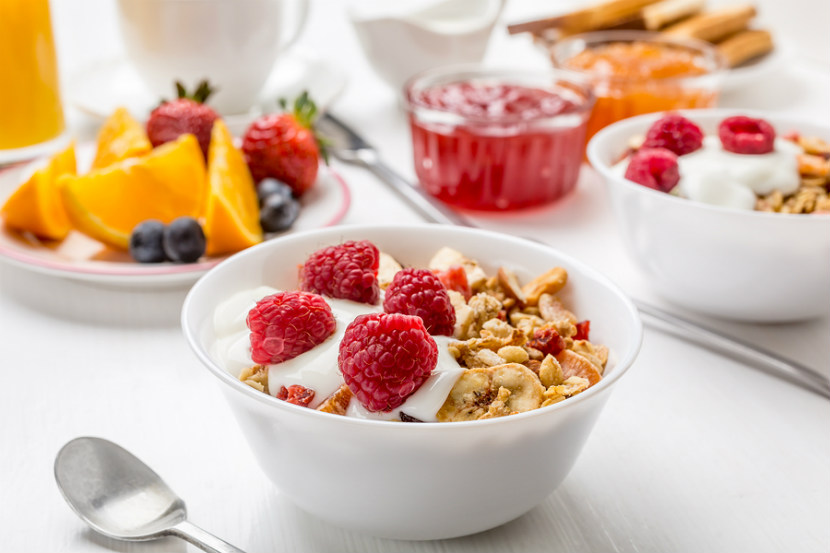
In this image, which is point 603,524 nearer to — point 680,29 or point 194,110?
point 194,110

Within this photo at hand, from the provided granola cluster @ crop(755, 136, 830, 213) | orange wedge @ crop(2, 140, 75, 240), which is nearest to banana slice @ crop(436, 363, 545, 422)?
granola cluster @ crop(755, 136, 830, 213)

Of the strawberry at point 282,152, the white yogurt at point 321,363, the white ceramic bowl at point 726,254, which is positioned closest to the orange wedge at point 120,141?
the strawberry at point 282,152

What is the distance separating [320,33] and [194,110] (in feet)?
4.37

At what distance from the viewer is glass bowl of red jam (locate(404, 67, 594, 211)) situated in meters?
1.50

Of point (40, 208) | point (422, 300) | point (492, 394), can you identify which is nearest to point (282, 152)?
point (40, 208)

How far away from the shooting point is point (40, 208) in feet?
4.28

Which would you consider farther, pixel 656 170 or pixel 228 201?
pixel 228 201

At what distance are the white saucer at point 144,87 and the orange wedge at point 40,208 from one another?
47cm

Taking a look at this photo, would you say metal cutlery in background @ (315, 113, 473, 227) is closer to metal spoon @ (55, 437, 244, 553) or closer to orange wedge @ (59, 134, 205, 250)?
orange wedge @ (59, 134, 205, 250)

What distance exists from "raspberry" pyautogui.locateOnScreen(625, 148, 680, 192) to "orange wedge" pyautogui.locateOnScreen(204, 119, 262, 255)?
56 cm

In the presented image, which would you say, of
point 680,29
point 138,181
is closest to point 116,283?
point 138,181

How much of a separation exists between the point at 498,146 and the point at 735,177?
0.43 metres

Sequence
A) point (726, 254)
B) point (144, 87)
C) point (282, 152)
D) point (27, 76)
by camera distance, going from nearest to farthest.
Answer: point (726, 254) → point (282, 152) → point (27, 76) → point (144, 87)

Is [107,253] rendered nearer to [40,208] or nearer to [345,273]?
[40,208]
